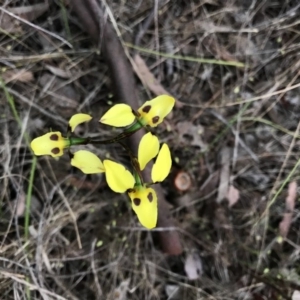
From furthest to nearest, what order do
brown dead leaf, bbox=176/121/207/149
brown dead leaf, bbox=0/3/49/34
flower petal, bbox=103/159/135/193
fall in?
1. brown dead leaf, bbox=176/121/207/149
2. brown dead leaf, bbox=0/3/49/34
3. flower petal, bbox=103/159/135/193

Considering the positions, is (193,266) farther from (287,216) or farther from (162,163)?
(162,163)

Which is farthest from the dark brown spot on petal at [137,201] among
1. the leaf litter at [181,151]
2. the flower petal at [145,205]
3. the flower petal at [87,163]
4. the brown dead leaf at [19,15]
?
the brown dead leaf at [19,15]

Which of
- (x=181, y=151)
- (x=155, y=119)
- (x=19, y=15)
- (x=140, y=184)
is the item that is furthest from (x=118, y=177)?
(x=19, y=15)

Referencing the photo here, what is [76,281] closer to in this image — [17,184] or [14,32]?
[17,184]

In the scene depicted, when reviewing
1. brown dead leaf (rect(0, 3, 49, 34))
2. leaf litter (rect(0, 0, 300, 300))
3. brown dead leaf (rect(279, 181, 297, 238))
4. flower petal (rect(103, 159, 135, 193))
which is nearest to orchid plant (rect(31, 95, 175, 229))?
flower petal (rect(103, 159, 135, 193))

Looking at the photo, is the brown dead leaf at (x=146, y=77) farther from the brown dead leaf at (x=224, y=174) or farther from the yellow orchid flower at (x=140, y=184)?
the yellow orchid flower at (x=140, y=184)

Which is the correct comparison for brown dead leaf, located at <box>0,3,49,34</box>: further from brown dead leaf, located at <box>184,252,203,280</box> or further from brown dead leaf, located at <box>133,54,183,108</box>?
brown dead leaf, located at <box>184,252,203,280</box>
